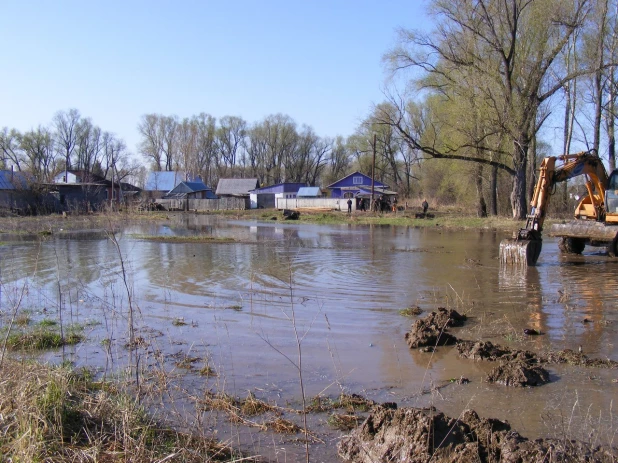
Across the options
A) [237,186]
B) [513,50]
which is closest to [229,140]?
[237,186]

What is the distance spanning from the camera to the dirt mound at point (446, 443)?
3738mm

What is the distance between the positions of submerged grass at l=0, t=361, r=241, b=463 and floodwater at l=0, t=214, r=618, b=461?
0.94 metres

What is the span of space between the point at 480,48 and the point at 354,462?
32942mm

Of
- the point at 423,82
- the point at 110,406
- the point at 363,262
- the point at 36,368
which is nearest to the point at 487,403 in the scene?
the point at 110,406

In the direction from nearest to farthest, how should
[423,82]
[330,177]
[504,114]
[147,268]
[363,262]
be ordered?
1. [147,268]
2. [363,262]
3. [504,114]
4. [423,82]
5. [330,177]

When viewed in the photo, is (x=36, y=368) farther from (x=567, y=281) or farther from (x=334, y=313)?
(x=567, y=281)

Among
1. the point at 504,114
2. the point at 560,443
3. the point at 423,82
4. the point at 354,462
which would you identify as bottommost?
the point at 354,462

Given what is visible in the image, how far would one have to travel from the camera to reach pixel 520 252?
15.7 m

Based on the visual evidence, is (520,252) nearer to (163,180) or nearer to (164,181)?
(164,181)

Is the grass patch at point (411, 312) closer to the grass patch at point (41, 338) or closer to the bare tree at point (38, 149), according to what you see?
the grass patch at point (41, 338)

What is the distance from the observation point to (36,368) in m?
5.15

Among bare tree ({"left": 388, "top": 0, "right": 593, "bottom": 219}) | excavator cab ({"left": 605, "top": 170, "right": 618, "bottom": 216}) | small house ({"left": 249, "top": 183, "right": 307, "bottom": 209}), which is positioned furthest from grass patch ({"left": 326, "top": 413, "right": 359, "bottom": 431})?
small house ({"left": 249, "top": 183, "right": 307, "bottom": 209})

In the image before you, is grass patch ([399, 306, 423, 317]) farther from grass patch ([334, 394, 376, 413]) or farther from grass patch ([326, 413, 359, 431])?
grass patch ([326, 413, 359, 431])

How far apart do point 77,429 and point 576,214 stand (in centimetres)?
1904
